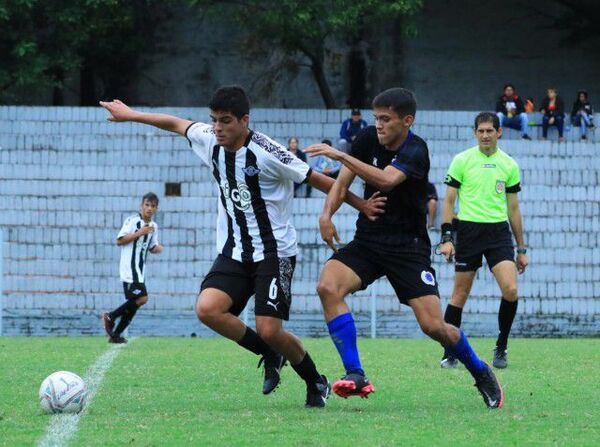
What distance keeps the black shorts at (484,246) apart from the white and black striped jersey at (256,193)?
3.81 meters

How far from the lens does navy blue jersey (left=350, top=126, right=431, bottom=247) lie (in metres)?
8.96

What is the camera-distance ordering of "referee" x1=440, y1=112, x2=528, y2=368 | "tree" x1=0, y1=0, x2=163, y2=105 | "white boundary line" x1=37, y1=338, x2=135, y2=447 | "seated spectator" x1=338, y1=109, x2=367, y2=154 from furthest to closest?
"tree" x1=0, y1=0, x2=163, y2=105 → "seated spectator" x1=338, y1=109, x2=367, y2=154 → "referee" x1=440, y1=112, x2=528, y2=368 → "white boundary line" x1=37, y1=338, x2=135, y2=447

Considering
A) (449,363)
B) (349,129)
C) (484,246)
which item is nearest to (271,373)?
(449,363)

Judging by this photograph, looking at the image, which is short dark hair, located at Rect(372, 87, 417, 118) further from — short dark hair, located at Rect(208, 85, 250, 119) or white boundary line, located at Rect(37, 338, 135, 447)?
white boundary line, located at Rect(37, 338, 135, 447)

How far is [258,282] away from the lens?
897cm

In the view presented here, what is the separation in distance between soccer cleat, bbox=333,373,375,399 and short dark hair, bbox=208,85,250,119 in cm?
177

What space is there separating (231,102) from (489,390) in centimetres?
243

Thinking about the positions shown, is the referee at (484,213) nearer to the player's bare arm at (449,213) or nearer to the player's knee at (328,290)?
the player's bare arm at (449,213)

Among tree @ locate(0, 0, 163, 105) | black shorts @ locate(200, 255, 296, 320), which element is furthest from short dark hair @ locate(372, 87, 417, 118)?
tree @ locate(0, 0, 163, 105)

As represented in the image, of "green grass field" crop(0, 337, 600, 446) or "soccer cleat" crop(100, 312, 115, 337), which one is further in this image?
"soccer cleat" crop(100, 312, 115, 337)

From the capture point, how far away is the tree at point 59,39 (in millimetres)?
29109

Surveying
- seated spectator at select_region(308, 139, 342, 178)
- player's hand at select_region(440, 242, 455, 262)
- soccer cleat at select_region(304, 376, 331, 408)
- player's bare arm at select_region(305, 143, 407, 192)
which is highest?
seated spectator at select_region(308, 139, 342, 178)

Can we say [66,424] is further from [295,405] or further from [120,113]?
[120,113]

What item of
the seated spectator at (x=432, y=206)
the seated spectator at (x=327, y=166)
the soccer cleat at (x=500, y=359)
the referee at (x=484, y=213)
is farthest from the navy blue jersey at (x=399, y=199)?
the seated spectator at (x=327, y=166)
